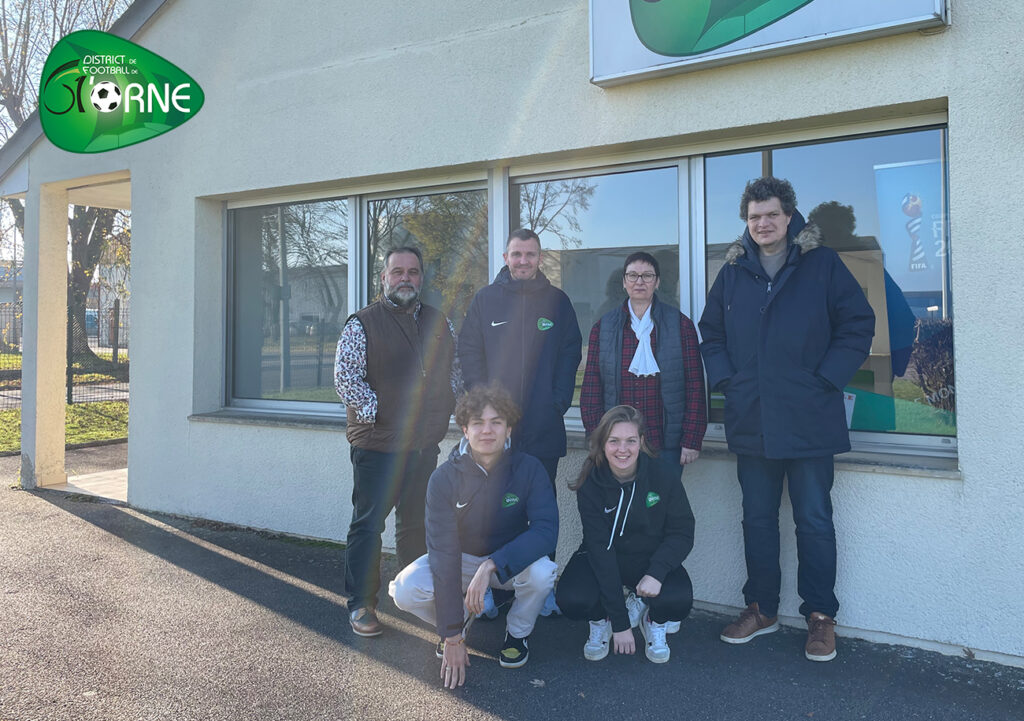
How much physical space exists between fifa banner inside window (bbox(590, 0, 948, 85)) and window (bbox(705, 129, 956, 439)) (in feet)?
2.03

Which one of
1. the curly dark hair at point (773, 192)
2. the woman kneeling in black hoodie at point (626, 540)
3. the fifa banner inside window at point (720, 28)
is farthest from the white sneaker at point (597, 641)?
the fifa banner inside window at point (720, 28)

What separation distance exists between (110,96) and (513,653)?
6.07m

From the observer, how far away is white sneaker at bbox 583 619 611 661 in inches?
135

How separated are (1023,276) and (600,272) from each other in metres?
2.21

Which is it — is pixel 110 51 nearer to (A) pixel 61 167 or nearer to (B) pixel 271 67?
(A) pixel 61 167

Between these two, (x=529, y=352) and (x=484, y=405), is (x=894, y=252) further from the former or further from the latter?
(x=484, y=405)

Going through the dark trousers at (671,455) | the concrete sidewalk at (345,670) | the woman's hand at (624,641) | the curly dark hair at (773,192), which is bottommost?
the concrete sidewalk at (345,670)

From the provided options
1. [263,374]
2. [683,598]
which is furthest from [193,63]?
[683,598]

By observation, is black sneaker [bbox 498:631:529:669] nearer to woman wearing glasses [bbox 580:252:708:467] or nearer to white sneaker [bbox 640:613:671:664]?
white sneaker [bbox 640:613:671:664]

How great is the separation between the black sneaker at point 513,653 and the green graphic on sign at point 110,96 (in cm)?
491

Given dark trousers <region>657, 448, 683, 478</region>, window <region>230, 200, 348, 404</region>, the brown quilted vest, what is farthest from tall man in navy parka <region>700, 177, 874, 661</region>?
window <region>230, 200, 348, 404</region>

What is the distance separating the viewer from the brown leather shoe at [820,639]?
134 inches

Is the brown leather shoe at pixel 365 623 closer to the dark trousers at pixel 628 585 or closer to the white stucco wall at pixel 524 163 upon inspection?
the dark trousers at pixel 628 585

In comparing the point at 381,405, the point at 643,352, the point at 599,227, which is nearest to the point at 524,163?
the point at 599,227
